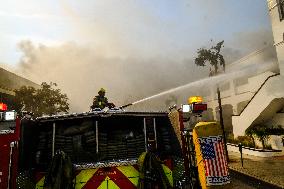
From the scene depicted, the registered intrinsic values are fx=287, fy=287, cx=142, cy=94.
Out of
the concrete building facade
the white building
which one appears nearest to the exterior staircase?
the white building

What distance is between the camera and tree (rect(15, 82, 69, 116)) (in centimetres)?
3412

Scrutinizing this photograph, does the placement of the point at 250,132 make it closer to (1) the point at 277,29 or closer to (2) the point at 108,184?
(1) the point at 277,29

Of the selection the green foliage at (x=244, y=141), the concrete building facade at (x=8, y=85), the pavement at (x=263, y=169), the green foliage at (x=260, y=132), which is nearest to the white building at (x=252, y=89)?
the green foliage at (x=260, y=132)

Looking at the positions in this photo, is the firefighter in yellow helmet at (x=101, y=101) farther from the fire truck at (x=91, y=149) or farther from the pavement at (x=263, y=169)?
the pavement at (x=263, y=169)

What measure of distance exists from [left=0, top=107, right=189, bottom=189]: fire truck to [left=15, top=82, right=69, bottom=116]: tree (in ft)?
99.8

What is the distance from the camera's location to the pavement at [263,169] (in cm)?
1115

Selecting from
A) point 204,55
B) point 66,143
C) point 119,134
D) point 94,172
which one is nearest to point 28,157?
point 66,143

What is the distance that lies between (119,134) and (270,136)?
17.3 metres

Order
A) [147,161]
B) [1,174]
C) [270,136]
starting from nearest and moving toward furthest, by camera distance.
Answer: [1,174] → [147,161] → [270,136]

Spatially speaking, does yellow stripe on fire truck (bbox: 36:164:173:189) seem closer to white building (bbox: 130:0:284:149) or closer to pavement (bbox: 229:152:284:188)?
white building (bbox: 130:0:284:149)

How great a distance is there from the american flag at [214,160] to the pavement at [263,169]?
6711 millimetres

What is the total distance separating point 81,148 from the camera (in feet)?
16.7

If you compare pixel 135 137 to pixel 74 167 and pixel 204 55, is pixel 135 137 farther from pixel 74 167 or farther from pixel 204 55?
pixel 204 55

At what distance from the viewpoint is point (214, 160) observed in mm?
4855
